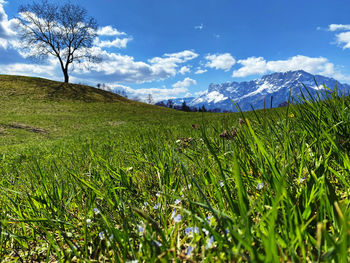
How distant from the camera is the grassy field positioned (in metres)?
0.78

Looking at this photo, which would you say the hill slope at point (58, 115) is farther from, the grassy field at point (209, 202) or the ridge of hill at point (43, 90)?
the grassy field at point (209, 202)

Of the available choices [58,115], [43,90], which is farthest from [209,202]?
[43,90]

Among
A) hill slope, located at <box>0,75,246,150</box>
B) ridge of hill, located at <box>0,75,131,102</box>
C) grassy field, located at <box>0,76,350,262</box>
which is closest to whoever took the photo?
grassy field, located at <box>0,76,350,262</box>

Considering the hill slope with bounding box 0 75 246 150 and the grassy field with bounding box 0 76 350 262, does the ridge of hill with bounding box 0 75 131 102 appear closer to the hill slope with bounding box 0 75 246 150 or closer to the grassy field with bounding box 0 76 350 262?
the hill slope with bounding box 0 75 246 150

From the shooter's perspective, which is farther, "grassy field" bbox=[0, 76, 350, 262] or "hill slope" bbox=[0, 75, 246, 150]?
"hill slope" bbox=[0, 75, 246, 150]

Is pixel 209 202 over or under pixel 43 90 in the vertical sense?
under

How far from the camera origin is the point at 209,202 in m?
1.30

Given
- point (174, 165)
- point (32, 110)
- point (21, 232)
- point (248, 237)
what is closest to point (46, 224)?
point (21, 232)

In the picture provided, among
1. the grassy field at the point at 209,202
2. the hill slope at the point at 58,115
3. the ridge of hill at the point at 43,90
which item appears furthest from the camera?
the ridge of hill at the point at 43,90

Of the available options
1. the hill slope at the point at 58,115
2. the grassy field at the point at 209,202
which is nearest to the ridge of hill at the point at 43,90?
the hill slope at the point at 58,115

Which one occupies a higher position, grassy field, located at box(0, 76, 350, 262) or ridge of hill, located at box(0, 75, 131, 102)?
ridge of hill, located at box(0, 75, 131, 102)

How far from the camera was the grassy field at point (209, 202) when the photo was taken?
78 cm

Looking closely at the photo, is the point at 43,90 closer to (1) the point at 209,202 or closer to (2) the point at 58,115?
(2) the point at 58,115

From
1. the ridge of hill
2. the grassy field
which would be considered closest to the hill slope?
the ridge of hill
